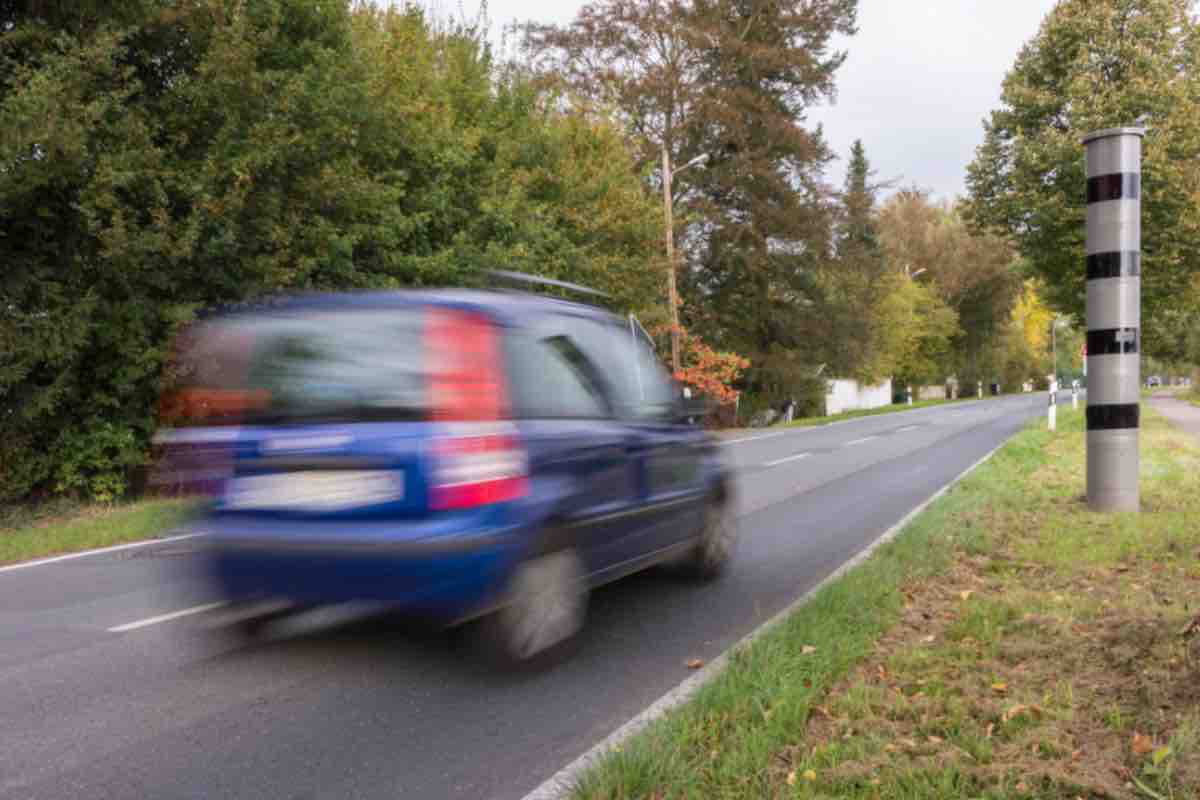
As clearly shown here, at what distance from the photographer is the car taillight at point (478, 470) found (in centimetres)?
414

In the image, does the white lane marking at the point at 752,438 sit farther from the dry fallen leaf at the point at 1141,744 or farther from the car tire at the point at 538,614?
the dry fallen leaf at the point at 1141,744

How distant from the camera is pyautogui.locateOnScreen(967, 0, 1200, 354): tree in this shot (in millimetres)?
20812

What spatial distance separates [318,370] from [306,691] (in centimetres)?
152

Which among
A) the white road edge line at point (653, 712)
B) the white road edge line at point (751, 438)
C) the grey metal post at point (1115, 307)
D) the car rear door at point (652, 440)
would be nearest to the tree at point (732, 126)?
the white road edge line at point (751, 438)

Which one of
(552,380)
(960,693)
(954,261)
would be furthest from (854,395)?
(960,693)

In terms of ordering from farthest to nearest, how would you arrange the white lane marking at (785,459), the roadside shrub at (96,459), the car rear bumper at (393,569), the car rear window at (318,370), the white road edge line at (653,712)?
the white lane marking at (785,459)
the roadside shrub at (96,459)
the car rear window at (318,370)
the car rear bumper at (393,569)
the white road edge line at (653,712)

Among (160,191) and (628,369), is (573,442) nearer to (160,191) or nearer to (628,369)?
(628,369)

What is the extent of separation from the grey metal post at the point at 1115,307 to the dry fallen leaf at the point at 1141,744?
19.0 feet

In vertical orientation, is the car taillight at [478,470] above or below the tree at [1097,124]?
below

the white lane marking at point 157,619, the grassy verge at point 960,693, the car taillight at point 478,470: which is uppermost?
the car taillight at point 478,470

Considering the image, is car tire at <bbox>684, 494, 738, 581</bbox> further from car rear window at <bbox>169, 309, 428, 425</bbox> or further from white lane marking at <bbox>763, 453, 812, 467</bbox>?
white lane marking at <bbox>763, 453, 812, 467</bbox>

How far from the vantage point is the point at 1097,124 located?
2106 cm

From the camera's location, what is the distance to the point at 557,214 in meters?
20.2

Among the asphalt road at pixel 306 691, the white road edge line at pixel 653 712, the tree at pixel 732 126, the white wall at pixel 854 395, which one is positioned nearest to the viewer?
the white road edge line at pixel 653 712
